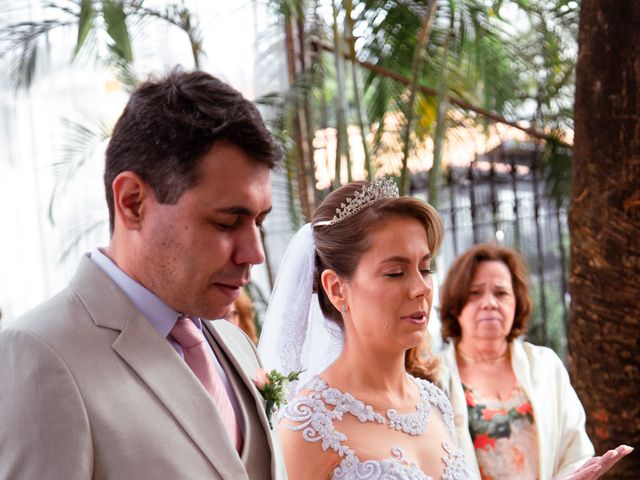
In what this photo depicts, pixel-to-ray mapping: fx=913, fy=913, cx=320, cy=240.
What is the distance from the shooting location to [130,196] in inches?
58.8

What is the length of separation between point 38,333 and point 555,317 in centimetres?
722

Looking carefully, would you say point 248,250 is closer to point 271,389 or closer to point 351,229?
point 271,389

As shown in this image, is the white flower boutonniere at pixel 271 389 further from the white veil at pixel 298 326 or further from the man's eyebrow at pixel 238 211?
the white veil at pixel 298 326

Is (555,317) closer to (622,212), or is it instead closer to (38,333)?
(622,212)

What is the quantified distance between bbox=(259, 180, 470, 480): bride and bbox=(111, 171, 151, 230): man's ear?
3.66ft

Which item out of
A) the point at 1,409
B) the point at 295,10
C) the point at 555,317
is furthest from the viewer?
the point at 555,317

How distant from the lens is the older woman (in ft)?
11.8

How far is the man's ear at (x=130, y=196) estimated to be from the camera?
149 cm

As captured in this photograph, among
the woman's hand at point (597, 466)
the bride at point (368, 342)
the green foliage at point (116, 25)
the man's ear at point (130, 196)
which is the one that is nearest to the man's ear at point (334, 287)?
the bride at point (368, 342)

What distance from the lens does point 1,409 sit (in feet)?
4.36

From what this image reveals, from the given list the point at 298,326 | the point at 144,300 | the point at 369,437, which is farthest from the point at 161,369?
the point at 298,326

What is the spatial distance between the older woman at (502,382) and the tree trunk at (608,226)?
343mm

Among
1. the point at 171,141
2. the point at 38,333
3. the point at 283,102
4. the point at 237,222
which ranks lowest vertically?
the point at 38,333

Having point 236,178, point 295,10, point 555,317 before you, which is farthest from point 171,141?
point 555,317
